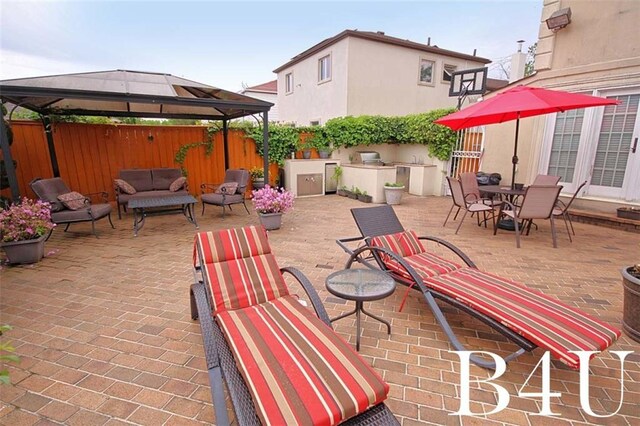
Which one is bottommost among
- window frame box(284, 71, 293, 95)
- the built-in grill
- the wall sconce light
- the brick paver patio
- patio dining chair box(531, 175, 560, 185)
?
the brick paver patio

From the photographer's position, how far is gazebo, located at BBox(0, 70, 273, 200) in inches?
170

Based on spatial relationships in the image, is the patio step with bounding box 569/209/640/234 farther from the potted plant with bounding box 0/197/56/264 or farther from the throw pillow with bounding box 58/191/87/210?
the throw pillow with bounding box 58/191/87/210

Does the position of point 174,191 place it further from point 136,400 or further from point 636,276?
point 636,276

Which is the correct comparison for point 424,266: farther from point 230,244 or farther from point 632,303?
point 230,244

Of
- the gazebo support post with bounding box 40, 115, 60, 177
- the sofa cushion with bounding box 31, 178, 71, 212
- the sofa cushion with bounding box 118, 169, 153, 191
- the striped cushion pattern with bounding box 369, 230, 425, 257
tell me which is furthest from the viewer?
the sofa cushion with bounding box 118, 169, 153, 191

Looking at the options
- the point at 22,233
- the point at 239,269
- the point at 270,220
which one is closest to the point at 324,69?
the point at 270,220

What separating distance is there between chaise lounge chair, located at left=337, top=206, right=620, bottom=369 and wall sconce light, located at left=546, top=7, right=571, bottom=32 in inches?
246

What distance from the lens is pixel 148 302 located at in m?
2.95

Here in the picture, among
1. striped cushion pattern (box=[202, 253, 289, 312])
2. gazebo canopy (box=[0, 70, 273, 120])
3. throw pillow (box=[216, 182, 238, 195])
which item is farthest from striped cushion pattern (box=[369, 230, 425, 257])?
throw pillow (box=[216, 182, 238, 195])

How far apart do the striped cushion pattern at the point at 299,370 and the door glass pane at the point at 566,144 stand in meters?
7.16

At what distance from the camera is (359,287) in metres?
2.23

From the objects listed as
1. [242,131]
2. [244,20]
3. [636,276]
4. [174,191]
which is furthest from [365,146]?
[636,276]

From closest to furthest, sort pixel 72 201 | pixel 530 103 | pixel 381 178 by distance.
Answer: pixel 530 103
pixel 72 201
pixel 381 178

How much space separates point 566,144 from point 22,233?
378 inches
